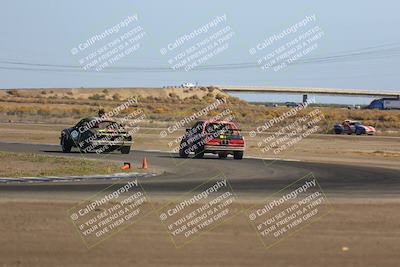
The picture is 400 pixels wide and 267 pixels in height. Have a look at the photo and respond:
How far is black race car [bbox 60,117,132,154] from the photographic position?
31344 mm

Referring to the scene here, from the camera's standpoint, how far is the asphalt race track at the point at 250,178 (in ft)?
58.1

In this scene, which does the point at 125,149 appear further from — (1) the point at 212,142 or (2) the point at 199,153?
(1) the point at 212,142

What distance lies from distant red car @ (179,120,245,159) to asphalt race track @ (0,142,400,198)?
77cm

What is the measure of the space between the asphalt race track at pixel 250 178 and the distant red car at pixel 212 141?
0.77m

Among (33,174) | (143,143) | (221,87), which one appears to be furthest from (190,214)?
(221,87)

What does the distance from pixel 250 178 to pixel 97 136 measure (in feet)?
36.0

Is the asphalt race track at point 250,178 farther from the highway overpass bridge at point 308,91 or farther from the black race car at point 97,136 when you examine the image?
the highway overpass bridge at point 308,91

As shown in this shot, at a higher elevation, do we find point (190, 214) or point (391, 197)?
point (190, 214)

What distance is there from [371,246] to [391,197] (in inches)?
269

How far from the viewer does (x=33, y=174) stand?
20.6m

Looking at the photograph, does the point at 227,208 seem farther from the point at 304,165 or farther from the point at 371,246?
the point at 304,165

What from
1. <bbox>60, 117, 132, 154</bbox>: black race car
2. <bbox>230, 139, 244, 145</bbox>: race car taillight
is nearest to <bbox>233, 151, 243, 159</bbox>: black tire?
<bbox>230, 139, 244, 145</bbox>: race car taillight

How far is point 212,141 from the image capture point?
1216 inches

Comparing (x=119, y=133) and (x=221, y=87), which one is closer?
(x=119, y=133)
